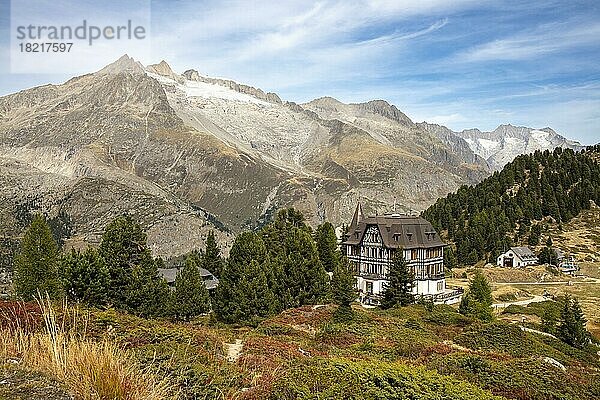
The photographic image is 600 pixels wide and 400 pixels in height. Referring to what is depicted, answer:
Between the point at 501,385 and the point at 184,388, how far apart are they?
460 inches

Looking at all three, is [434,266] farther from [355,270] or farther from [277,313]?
[277,313]

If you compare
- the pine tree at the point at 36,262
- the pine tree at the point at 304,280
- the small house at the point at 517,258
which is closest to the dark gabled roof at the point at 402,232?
the pine tree at the point at 304,280

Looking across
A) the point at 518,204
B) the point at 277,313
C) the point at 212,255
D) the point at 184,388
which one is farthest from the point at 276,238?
the point at 518,204

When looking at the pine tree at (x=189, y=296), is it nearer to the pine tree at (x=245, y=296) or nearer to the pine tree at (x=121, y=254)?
the pine tree at (x=245, y=296)

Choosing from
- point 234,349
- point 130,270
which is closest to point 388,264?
point 130,270

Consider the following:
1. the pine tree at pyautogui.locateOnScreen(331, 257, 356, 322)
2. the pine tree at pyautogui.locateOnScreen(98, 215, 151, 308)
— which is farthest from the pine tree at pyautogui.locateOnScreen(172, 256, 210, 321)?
the pine tree at pyautogui.locateOnScreen(331, 257, 356, 322)

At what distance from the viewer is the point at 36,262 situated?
44.9 metres

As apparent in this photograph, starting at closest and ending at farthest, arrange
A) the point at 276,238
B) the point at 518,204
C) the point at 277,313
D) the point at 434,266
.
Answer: the point at 277,313, the point at 276,238, the point at 434,266, the point at 518,204

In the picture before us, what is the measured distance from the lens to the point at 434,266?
71.4 m

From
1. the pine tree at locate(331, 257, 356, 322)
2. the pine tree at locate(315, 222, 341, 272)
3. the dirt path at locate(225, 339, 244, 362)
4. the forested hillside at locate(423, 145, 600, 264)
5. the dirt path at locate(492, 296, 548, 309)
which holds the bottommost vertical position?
the dirt path at locate(492, 296, 548, 309)

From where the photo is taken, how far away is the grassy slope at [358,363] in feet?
38.1

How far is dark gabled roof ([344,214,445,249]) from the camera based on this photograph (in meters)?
70.2

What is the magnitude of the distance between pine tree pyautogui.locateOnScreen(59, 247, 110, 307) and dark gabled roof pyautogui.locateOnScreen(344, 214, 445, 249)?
41.6 metres

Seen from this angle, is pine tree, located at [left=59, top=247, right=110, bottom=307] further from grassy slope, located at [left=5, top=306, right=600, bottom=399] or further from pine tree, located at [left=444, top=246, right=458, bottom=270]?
pine tree, located at [left=444, top=246, right=458, bottom=270]
